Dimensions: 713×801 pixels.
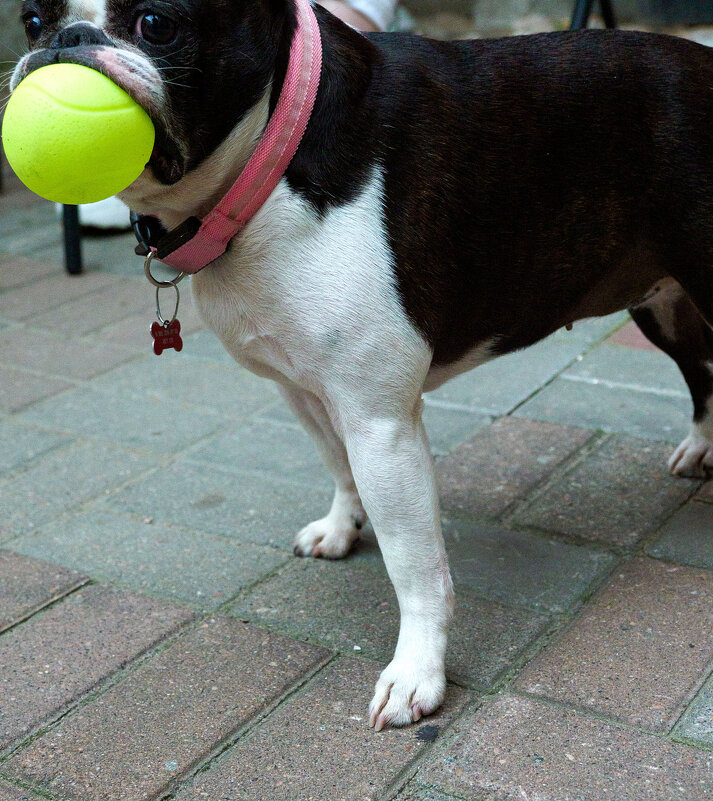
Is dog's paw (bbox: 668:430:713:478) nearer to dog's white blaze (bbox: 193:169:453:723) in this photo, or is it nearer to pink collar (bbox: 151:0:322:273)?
dog's white blaze (bbox: 193:169:453:723)

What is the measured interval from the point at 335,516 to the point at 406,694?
28.7 inches

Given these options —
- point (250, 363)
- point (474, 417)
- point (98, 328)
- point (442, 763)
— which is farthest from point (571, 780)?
→ point (98, 328)

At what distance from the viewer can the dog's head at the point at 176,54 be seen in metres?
1.77

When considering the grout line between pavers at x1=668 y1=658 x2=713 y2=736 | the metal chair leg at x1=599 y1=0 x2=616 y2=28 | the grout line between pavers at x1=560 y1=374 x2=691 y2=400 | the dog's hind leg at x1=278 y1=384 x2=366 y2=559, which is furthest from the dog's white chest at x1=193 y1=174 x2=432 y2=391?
the metal chair leg at x1=599 y1=0 x2=616 y2=28

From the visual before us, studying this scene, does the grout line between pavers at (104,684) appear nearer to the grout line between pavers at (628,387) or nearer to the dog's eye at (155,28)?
the dog's eye at (155,28)

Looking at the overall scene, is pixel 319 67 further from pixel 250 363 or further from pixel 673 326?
pixel 673 326

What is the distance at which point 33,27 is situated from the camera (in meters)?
1.93

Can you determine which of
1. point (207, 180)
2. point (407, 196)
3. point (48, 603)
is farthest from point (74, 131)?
point (48, 603)

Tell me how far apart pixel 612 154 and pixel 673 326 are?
0.83 m

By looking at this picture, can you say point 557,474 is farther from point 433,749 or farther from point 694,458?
point 433,749

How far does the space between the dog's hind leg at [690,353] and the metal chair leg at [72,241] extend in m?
2.91

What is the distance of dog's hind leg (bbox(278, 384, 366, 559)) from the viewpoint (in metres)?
2.63

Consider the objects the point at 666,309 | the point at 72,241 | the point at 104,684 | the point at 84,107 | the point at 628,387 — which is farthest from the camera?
the point at 72,241

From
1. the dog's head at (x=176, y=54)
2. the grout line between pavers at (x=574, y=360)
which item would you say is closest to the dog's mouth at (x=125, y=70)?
the dog's head at (x=176, y=54)
